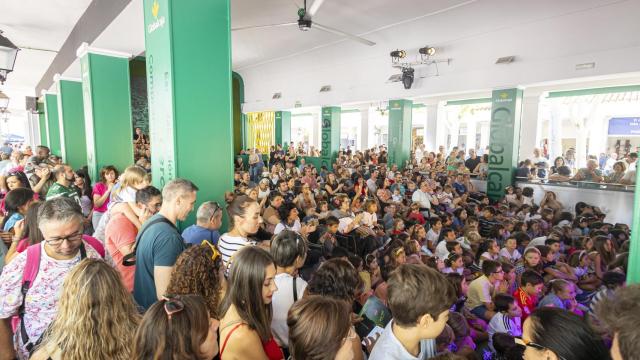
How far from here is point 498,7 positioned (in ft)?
24.8

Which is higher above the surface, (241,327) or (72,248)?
(72,248)

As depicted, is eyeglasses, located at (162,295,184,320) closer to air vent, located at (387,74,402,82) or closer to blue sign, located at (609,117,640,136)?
air vent, located at (387,74,402,82)

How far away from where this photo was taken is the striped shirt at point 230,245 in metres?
2.46

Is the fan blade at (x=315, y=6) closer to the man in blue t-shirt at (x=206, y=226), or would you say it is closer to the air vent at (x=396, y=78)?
the man in blue t-shirt at (x=206, y=226)

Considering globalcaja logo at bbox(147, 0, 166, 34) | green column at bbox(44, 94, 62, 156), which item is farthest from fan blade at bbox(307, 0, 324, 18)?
green column at bbox(44, 94, 62, 156)

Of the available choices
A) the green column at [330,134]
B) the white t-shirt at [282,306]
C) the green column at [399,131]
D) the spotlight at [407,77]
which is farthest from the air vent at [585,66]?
the white t-shirt at [282,306]

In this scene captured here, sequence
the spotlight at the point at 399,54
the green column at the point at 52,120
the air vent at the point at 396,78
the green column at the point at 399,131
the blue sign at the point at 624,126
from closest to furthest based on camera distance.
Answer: the spotlight at the point at 399,54 < the air vent at the point at 396,78 < the green column at the point at 399,131 < the green column at the point at 52,120 < the blue sign at the point at 624,126

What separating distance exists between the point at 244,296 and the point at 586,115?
1512 centimetres

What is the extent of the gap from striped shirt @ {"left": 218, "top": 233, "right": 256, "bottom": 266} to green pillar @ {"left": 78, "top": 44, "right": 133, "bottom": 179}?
4609 millimetres

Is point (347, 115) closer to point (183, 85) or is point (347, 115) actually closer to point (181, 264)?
point (183, 85)

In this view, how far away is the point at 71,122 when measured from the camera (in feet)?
27.1

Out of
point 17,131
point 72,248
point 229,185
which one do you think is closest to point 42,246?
point 72,248

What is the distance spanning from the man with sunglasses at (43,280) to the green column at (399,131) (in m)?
10.1

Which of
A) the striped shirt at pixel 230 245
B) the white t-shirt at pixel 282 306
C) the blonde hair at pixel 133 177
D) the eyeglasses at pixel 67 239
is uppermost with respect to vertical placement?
the blonde hair at pixel 133 177
